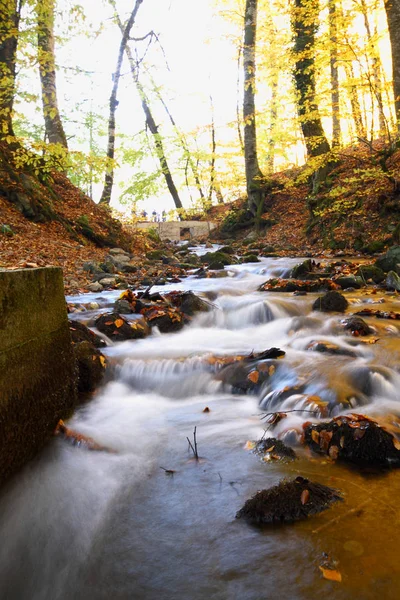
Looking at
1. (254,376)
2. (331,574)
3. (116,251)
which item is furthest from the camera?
(116,251)

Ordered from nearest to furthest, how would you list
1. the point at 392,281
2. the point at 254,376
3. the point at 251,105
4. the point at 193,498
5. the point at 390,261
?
the point at 193,498 → the point at 254,376 → the point at 392,281 → the point at 390,261 → the point at 251,105

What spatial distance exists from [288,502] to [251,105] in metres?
14.6

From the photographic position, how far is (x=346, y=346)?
4.84m

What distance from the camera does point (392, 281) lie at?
7.25 meters

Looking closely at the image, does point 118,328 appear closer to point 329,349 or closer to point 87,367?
point 87,367

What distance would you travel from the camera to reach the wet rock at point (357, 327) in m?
5.14

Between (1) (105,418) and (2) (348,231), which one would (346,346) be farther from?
(2) (348,231)

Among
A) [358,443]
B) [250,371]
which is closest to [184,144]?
[250,371]

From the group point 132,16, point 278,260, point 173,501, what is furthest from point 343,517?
point 132,16

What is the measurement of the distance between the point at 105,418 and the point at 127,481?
3.15 feet

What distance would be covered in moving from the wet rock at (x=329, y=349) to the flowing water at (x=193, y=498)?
0.04m

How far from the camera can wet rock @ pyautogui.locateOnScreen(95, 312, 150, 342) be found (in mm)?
5379

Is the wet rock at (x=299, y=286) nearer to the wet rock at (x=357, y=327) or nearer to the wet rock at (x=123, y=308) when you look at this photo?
the wet rock at (x=357, y=327)

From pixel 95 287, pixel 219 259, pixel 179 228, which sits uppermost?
pixel 179 228
